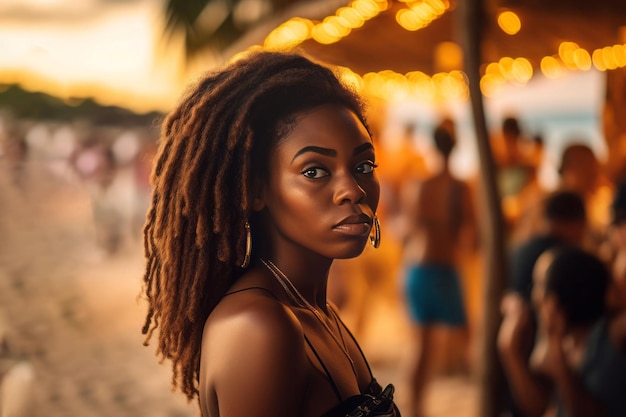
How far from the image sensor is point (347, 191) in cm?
99

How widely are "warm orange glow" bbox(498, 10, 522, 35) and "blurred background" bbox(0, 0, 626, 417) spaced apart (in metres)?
0.02

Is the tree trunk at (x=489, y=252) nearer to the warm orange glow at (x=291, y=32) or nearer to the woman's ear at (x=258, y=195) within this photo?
the warm orange glow at (x=291, y=32)

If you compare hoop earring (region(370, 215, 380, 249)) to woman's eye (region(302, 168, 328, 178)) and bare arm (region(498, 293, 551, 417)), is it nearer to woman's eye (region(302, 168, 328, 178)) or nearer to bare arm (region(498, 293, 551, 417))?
woman's eye (region(302, 168, 328, 178))

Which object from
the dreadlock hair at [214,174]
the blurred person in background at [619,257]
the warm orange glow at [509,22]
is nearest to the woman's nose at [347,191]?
the dreadlock hair at [214,174]

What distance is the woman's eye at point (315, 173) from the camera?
997mm

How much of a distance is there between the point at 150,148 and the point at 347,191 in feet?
7.45

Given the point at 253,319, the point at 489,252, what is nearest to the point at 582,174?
the point at 489,252

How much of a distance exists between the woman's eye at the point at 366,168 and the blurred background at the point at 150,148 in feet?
0.60

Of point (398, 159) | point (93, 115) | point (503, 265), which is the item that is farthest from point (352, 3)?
point (93, 115)

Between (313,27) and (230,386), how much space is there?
13.9ft

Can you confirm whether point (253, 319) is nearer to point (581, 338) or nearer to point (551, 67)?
point (581, 338)

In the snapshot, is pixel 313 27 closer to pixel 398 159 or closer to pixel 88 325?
pixel 398 159

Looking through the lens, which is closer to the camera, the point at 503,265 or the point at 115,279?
the point at 503,265

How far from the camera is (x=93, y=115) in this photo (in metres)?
10.2
